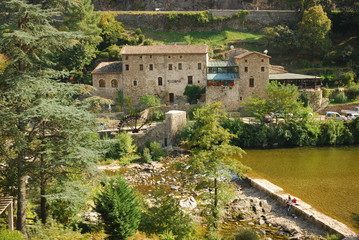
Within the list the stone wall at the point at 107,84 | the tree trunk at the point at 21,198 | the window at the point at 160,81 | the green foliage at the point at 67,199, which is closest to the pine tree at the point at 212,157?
the green foliage at the point at 67,199

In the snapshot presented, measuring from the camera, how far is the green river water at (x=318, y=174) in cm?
2019

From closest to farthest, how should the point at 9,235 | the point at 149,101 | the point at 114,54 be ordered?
the point at 9,235, the point at 149,101, the point at 114,54

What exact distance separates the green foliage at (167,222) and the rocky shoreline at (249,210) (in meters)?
1.68

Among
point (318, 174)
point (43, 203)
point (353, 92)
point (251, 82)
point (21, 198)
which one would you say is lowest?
point (318, 174)

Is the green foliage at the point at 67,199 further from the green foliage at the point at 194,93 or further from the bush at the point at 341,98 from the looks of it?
the bush at the point at 341,98

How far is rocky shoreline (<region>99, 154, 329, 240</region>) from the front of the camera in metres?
17.6

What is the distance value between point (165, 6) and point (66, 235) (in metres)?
51.6

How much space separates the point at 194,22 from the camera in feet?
177

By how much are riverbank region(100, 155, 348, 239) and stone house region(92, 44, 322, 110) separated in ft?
44.6

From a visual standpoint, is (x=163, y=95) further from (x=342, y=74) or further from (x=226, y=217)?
(x=226, y=217)

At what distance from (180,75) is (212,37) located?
15454 millimetres

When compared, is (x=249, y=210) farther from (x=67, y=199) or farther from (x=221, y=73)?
(x=221, y=73)

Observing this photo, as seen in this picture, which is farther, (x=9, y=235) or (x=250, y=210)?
(x=250, y=210)

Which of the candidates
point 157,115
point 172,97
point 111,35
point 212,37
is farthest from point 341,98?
point 111,35
